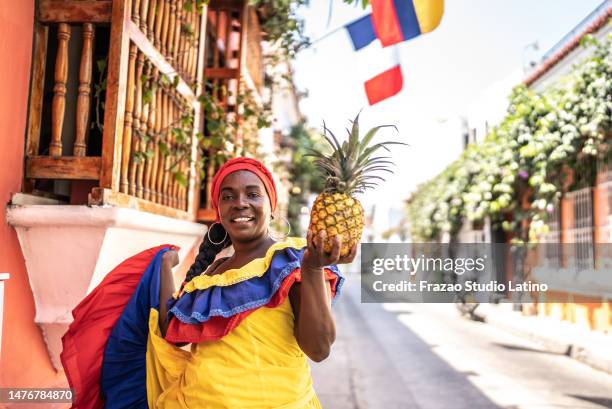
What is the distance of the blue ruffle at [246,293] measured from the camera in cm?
171

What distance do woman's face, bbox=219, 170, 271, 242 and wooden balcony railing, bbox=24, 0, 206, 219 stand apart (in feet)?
3.40

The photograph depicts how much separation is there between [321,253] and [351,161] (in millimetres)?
291

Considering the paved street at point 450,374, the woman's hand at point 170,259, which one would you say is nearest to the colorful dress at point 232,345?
the woman's hand at point 170,259

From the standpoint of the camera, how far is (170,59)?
3.91 metres

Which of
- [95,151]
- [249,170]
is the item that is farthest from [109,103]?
[249,170]

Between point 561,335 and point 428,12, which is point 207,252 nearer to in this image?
point 428,12

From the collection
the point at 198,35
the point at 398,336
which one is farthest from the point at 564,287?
the point at 198,35

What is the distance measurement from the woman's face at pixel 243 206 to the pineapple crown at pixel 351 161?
360mm

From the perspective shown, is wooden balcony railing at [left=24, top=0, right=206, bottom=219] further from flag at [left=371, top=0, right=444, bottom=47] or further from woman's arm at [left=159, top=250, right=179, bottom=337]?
flag at [left=371, top=0, right=444, bottom=47]

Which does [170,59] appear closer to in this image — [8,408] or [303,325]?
[8,408]

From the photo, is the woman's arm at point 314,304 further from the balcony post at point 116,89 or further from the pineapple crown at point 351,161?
the balcony post at point 116,89

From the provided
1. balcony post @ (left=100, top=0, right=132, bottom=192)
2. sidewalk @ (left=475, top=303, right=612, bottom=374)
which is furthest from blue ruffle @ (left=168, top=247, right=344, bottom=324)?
sidewalk @ (left=475, top=303, right=612, bottom=374)

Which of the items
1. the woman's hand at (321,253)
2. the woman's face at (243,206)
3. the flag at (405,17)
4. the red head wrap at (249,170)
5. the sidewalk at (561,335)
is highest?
the flag at (405,17)

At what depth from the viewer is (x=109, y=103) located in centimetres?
290
